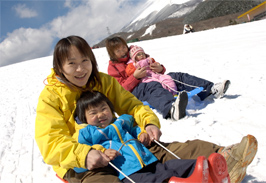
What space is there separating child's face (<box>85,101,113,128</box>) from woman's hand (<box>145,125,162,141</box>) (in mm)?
349

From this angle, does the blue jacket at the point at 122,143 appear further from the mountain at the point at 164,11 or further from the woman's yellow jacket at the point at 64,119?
the mountain at the point at 164,11

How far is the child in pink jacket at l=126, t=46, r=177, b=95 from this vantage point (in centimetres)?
360

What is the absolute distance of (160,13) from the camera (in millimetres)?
79000

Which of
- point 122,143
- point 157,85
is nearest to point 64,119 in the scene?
point 122,143

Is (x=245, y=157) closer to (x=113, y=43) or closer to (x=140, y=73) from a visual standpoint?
(x=140, y=73)

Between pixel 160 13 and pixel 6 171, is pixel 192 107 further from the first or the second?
pixel 160 13

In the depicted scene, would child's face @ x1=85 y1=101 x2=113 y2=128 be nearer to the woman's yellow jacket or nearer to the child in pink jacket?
the woman's yellow jacket

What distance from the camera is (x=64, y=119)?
74.8 inches

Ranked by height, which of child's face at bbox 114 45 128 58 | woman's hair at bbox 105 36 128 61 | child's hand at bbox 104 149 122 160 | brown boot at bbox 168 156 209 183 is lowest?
brown boot at bbox 168 156 209 183

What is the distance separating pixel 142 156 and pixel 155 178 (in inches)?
10.1

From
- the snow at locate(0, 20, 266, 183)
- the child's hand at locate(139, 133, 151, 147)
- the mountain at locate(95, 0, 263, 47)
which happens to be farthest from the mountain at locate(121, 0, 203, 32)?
the child's hand at locate(139, 133, 151, 147)

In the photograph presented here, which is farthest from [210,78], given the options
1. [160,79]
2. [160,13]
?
[160,13]

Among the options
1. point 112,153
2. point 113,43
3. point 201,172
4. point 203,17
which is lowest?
point 201,172

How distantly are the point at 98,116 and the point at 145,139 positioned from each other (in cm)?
45
